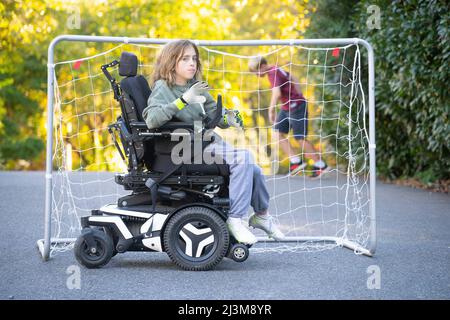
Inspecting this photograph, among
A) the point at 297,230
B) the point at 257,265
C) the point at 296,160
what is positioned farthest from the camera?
the point at 296,160

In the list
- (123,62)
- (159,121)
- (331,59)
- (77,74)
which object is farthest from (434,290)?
(77,74)

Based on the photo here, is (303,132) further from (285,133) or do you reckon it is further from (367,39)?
(367,39)

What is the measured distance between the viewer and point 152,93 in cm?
620

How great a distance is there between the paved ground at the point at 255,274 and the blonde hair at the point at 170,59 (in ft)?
4.69

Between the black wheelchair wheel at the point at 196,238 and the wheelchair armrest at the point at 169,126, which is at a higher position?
the wheelchair armrest at the point at 169,126

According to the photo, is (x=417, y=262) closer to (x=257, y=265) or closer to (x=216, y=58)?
(x=257, y=265)

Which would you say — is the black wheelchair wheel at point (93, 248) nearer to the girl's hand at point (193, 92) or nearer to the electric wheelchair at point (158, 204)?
the electric wheelchair at point (158, 204)

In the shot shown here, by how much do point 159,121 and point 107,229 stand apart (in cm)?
92

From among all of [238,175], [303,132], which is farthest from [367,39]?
[238,175]

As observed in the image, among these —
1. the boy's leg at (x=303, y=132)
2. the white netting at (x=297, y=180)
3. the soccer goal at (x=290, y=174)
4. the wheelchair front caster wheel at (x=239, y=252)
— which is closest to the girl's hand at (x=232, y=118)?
the soccer goal at (x=290, y=174)

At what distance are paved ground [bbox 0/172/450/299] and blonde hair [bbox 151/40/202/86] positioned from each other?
1.43 m

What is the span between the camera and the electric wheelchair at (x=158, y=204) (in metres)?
5.98

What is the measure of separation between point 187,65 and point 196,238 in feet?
4.31

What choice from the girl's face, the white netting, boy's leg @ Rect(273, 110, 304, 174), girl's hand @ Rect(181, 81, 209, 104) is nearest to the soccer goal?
the white netting
